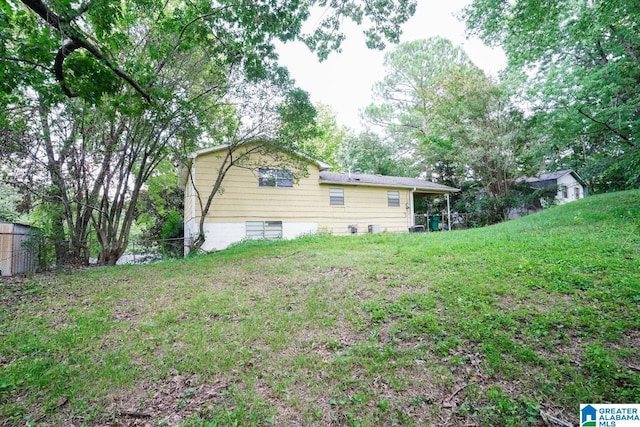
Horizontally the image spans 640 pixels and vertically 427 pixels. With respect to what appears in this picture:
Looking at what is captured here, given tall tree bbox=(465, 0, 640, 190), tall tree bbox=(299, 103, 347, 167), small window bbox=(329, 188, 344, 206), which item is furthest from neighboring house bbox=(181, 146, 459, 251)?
tall tree bbox=(299, 103, 347, 167)

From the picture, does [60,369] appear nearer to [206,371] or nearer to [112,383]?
[112,383]

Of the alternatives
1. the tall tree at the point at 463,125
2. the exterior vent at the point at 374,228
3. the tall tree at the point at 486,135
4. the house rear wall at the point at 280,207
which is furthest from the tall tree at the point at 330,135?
the exterior vent at the point at 374,228

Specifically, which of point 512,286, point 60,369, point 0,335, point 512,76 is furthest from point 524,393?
point 512,76

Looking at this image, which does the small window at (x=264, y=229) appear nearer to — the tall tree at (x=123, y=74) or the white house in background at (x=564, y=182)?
the tall tree at (x=123, y=74)

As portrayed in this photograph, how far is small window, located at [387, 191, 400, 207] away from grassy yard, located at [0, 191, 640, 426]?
9753 mm

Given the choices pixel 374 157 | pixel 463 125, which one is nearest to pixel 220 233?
pixel 463 125

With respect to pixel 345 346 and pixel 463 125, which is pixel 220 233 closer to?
pixel 345 346

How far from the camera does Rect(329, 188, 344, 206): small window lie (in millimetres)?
13586

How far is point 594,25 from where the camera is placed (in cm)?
674

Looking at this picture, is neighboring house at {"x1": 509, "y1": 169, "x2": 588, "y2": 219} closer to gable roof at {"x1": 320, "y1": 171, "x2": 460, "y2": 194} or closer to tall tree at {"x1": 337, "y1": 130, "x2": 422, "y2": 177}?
gable roof at {"x1": 320, "y1": 171, "x2": 460, "y2": 194}

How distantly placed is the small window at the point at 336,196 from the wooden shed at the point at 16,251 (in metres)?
10.1

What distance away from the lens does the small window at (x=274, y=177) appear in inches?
476

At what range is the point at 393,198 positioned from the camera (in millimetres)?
15406

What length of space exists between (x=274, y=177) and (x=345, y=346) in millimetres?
9883
